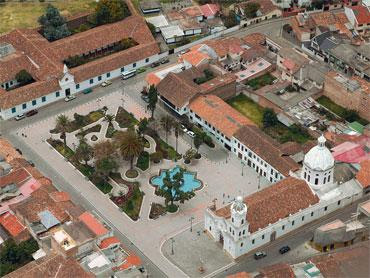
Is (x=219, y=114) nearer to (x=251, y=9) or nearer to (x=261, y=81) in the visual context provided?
(x=261, y=81)

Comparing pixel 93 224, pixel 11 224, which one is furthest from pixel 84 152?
pixel 11 224

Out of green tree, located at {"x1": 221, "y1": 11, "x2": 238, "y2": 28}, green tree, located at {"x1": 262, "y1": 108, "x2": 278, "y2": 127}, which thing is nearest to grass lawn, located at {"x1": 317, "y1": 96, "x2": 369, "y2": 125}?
green tree, located at {"x1": 262, "y1": 108, "x2": 278, "y2": 127}

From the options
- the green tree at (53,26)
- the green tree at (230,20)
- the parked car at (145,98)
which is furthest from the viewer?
the green tree at (230,20)

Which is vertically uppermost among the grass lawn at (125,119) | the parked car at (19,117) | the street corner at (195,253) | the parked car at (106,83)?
the parked car at (106,83)

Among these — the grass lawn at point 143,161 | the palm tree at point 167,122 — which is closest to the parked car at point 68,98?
the palm tree at point 167,122

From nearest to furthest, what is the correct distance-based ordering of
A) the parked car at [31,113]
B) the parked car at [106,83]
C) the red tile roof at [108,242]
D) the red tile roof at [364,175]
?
1. the red tile roof at [108,242]
2. the red tile roof at [364,175]
3. the parked car at [31,113]
4. the parked car at [106,83]

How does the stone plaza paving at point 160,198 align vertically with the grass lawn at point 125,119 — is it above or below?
below

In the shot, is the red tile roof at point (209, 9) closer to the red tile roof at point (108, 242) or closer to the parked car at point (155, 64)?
the parked car at point (155, 64)
